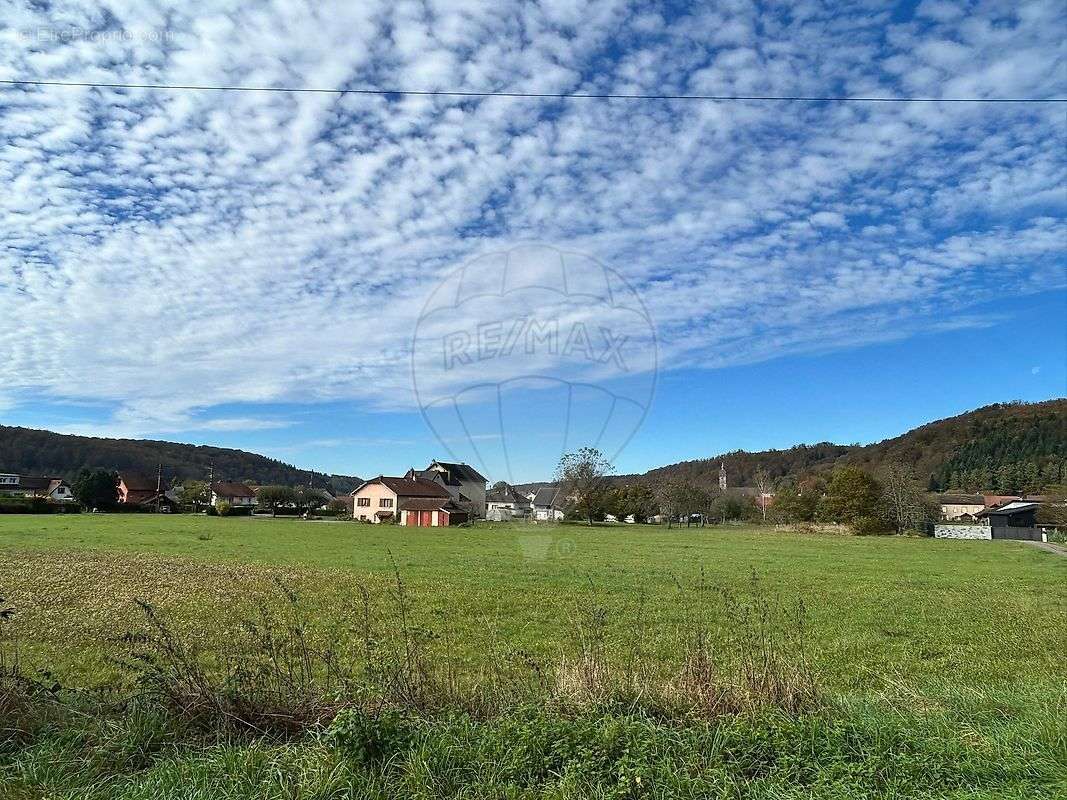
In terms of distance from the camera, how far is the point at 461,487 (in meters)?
88.7

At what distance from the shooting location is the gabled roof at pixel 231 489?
369 ft

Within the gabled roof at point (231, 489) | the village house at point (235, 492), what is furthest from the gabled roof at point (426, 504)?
the gabled roof at point (231, 489)

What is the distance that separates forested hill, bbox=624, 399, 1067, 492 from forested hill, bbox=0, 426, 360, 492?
78.2 metres

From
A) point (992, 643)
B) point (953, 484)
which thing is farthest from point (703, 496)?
point (992, 643)

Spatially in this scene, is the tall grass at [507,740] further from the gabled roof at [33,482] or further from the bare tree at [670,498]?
the gabled roof at [33,482]

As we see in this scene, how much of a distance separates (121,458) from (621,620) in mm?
114978

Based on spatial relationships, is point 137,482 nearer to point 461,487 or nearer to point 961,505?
point 461,487

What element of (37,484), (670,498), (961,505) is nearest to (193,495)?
(37,484)

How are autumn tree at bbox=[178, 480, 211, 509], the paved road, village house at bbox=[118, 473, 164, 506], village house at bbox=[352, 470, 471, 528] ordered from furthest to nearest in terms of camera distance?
village house at bbox=[118, 473, 164, 506] < autumn tree at bbox=[178, 480, 211, 509] < village house at bbox=[352, 470, 471, 528] < the paved road

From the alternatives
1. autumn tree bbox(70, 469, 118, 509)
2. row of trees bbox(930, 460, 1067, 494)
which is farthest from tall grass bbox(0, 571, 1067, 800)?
row of trees bbox(930, 460, 1067, 494)

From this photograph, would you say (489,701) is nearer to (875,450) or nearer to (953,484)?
(953,484)

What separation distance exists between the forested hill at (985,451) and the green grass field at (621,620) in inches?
2983

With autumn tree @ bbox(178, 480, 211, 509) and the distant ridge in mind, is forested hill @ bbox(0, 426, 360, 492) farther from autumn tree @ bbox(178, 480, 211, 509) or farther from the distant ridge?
autumn tree @ bbox(178, 480, 211, 509)

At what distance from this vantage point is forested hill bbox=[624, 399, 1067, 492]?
356ft
